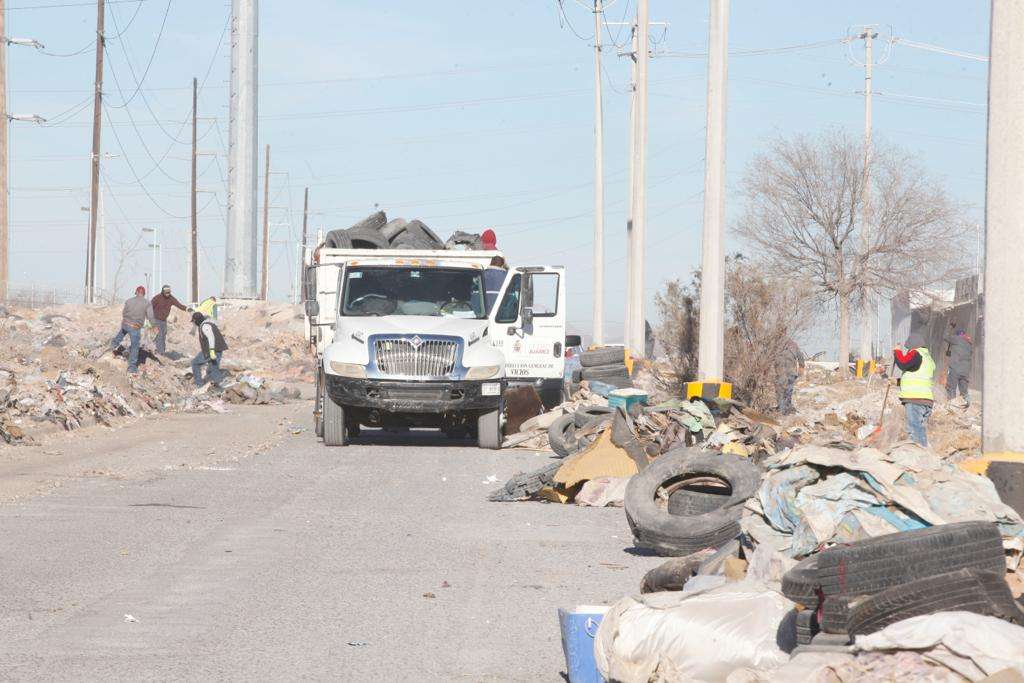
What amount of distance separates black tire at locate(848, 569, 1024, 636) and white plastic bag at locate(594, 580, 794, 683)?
50 centimetres

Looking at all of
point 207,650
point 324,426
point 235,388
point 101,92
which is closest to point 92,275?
point 101,92

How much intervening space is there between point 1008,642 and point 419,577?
15.1 ft

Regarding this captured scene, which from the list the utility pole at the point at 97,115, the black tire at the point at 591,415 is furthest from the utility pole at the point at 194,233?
the black tire at the point at 591,415

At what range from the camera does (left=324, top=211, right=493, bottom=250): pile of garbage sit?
69.6ft

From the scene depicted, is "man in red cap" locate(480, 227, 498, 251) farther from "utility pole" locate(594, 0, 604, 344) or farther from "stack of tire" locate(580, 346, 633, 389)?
"utility pole" locate(594, 0, 604, 344)

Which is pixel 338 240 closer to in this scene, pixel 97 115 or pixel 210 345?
pixel 210 345

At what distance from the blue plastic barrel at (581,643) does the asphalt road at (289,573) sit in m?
0.29

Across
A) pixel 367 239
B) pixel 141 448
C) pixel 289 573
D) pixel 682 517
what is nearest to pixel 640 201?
pixel 367 239

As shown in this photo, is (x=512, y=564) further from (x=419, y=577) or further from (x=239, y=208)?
(x=239, y=208)

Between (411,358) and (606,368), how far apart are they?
879 cm

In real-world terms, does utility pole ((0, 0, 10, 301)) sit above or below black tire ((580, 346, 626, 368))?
above

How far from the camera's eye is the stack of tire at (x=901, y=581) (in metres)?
4.99

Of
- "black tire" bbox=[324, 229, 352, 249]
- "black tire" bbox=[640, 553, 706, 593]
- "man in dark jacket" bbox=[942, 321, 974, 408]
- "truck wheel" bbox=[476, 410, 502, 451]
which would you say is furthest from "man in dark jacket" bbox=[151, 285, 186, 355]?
"black tire" bbox=[640, 553, 706, 593]

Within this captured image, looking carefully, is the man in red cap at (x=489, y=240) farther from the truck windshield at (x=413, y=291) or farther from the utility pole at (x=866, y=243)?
the utility pole at (x=866, y=243)
